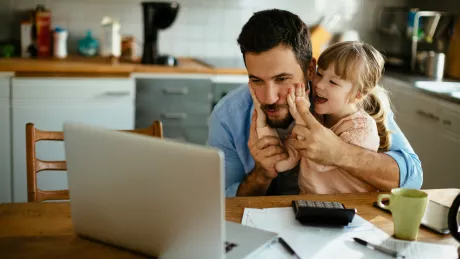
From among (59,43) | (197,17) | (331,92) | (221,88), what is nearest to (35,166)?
(331,92)

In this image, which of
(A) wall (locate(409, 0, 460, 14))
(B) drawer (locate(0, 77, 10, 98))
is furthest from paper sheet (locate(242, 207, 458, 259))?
(A) wall (locate(409, 0, 460, 14))

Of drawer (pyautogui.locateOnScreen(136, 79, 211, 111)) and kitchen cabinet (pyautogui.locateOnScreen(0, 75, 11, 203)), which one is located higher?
drawer (pyautogui.locateOnScreen(136, 79, 211, 111))

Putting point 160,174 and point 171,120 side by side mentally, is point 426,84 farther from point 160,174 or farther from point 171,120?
point 160,174

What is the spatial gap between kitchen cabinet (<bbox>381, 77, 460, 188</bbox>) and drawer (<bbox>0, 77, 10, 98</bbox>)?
7.36 feet

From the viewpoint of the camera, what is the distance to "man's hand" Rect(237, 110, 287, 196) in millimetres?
1850

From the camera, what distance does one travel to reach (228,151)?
2.03m

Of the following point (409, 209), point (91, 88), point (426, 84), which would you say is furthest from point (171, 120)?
point (409, 209)

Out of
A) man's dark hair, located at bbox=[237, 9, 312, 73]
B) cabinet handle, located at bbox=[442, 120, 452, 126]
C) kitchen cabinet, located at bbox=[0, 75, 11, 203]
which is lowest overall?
kitchen cabinet, located at bbox=[0, 75, 11, 203]

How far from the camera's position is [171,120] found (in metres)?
3.66

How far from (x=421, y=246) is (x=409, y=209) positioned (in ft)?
0.29

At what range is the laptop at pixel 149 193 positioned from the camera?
1129mm

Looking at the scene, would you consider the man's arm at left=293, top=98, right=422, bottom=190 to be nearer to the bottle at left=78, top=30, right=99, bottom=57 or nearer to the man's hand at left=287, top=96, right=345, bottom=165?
the man's hand at left=287, top=96, right=345, bottom=165

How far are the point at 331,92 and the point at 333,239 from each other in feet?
1.75

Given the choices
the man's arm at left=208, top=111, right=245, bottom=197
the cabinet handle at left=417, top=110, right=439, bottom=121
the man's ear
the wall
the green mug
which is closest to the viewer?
the green mug
